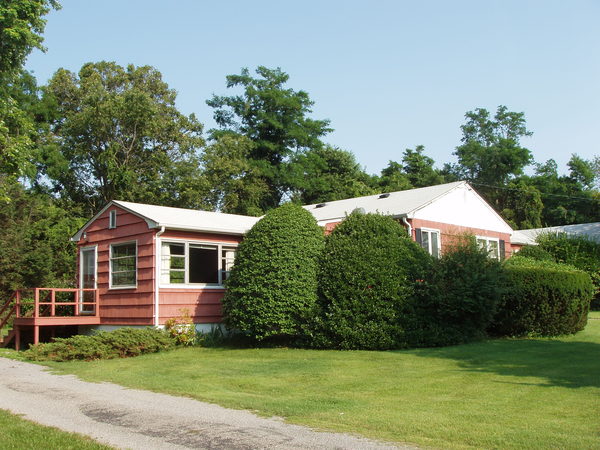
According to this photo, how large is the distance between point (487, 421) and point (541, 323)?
1047 centimetres

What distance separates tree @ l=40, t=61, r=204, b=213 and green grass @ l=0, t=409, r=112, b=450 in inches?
1219

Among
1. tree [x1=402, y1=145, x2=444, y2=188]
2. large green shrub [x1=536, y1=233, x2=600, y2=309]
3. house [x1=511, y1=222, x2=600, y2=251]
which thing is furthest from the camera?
tree [x1=402, y1=145, x2=444, y2=188]

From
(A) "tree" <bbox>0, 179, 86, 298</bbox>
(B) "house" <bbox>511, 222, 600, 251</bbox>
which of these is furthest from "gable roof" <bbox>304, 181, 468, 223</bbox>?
(A) "tree" <bbox>0, 179, 86, 298</bbox>

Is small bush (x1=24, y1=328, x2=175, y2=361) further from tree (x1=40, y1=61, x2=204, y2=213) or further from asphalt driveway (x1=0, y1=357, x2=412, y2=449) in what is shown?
tree (x1=40, y1=61, x2=204, y2=213)

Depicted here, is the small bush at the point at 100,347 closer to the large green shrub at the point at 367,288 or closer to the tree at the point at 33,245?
the large green shrub at the point at 367,288

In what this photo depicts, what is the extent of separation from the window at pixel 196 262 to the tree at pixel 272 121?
2686 cm

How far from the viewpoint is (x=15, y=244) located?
95.2 feet

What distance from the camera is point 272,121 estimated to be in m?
49.2

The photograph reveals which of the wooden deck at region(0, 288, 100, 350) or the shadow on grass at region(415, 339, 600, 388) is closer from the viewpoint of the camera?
the shadow on grass at region(415, 339, 600, 388)

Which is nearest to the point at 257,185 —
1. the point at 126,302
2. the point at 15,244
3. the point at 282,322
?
the point at 15,244

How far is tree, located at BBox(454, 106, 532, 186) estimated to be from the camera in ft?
200

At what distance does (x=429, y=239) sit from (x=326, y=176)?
29.6 meters

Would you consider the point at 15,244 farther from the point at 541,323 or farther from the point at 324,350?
the point at 541,323

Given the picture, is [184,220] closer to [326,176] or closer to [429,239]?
[429,239]
